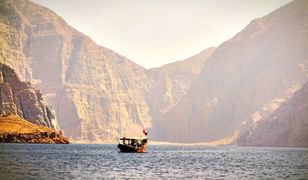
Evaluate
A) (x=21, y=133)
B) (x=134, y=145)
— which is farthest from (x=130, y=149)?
(x=21, y=133)

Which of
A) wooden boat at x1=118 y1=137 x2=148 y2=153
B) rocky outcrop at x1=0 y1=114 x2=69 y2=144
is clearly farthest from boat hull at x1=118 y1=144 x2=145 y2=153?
rocky outcrop at x1=0 y1=114 x2=69 y2=144

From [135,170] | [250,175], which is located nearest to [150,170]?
[135,170]

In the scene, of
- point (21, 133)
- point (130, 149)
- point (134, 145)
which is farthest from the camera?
point (21, 133)

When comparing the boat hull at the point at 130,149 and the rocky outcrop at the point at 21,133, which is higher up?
the rocky outcrop at the point at 21,133

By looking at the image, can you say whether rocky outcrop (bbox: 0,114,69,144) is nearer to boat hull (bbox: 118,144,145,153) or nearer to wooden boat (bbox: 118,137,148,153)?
wooden boat (bbox: 118,137,148,153)

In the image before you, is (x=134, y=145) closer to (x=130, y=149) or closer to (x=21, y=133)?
(x=130, y=149)

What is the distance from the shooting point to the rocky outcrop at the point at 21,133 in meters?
183

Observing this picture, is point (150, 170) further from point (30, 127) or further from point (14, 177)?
point (30, 127)

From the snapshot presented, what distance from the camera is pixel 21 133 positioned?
18650 centimetres

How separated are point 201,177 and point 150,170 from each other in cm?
1223

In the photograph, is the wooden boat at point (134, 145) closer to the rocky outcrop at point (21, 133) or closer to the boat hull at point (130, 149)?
the boat hull at point (130, 149)

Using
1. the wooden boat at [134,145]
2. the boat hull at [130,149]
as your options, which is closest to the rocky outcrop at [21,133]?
the wooden boat at [134,145]

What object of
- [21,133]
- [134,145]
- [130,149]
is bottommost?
[130,149]

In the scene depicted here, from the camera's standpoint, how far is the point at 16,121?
19362 cm
